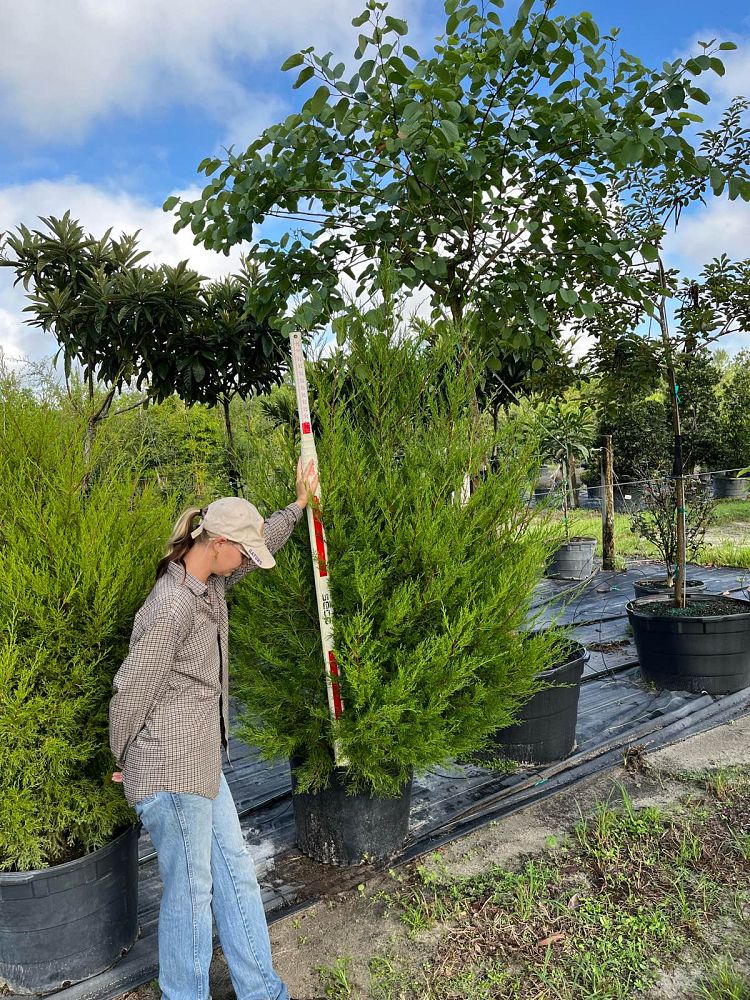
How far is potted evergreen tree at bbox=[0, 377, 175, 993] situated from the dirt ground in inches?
13.3

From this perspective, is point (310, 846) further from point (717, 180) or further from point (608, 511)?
point (608, 511)

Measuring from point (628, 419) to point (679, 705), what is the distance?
46.3ft

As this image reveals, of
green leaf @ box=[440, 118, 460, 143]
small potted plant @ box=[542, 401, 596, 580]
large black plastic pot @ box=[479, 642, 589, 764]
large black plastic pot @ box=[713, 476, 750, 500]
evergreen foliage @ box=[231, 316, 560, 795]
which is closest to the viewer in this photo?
green leaf @ box=[440, 118, 460, 143]

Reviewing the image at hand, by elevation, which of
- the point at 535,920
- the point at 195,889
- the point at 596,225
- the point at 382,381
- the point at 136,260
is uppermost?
the point at 136,260

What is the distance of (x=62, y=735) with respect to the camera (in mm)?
2363

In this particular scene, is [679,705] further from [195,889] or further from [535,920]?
[195,889]

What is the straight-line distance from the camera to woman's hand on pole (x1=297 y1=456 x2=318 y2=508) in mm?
2791

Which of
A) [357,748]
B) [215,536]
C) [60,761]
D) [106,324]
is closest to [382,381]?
[215,536]

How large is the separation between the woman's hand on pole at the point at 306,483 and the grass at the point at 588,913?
1.62 m

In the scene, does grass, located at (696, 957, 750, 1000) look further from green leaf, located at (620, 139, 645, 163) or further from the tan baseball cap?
green leaf, located at (620, 139, 645, 163)

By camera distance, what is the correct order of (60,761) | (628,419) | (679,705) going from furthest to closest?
(628,419) < (679,705) < (60,761)

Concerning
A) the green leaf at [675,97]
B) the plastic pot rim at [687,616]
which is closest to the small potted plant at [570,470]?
the plastic pot rim at [687,616]

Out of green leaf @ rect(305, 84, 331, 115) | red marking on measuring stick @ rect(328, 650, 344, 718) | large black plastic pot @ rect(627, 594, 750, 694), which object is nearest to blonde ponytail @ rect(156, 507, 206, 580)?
red marking on measuring stick @ rect(328, 650, 344, 718)

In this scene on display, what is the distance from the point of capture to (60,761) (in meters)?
2.35
